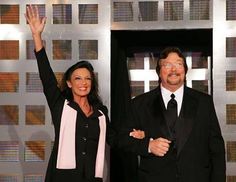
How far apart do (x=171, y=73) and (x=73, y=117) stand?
2.35 feet

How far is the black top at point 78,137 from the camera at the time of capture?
322 centimetres

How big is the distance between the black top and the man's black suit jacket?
0.23 metres

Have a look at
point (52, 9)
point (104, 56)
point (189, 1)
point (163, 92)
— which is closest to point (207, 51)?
point (189, 1)

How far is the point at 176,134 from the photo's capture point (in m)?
2.96

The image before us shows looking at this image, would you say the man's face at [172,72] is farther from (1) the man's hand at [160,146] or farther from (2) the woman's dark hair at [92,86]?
(2) the woman's dark hair at [92,86]

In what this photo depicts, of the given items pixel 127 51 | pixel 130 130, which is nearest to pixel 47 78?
pixel 130 130

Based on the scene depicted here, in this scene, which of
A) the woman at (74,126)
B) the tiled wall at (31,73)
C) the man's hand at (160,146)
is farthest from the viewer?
the tiled wall at (31,73)

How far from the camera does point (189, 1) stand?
4340 millimetres

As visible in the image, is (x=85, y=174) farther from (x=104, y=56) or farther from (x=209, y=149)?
(x=104, y=56)

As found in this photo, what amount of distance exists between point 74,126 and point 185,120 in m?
0.74

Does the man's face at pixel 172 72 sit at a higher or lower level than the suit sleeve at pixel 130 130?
higher

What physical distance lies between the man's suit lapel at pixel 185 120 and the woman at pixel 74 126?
0.57m

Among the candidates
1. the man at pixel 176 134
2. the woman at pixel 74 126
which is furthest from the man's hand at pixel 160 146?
the woman at pixel 74 126

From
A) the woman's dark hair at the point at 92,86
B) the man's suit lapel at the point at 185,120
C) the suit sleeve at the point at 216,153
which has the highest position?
the woman's dark hair at the point at 92,86
